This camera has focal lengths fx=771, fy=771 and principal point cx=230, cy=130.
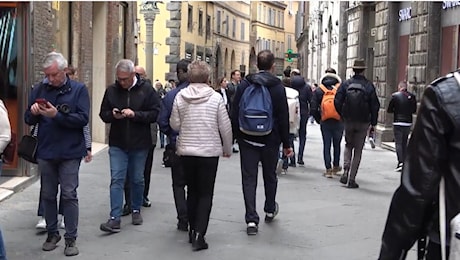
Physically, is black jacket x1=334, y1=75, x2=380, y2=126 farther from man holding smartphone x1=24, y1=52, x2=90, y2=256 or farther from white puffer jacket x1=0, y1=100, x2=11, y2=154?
white puffer jacket x1=0, y1=100, x2=11, y2=154

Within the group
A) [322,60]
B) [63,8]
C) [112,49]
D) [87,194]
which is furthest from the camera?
[322,60]

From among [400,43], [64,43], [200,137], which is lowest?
[200,137]

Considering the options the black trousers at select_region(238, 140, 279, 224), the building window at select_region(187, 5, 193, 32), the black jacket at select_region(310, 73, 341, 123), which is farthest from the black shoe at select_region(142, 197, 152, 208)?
the building window at select_region(187, 5, 193, 32)

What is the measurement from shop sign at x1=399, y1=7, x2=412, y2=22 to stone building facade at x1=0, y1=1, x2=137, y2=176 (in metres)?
7.22

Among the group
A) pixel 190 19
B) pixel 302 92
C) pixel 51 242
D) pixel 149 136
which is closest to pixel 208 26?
pixel 190 19

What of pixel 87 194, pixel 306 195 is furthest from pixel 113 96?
pixel 306 195

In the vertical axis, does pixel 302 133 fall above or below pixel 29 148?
below

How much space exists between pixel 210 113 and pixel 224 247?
1.27 m

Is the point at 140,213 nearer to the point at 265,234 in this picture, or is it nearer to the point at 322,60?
the point at 265,234

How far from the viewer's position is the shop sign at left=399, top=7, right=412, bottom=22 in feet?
62.3

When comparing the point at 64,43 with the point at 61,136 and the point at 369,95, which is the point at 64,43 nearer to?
the point at 369,95

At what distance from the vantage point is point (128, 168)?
26.1 ft

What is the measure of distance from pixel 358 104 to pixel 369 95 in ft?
0.72

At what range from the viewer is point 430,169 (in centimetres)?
288
